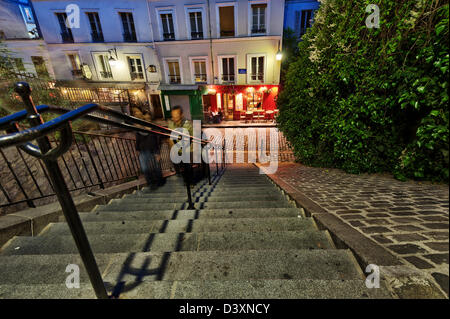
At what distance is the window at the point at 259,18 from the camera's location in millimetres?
12445

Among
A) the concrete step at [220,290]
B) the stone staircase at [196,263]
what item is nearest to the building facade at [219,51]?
the stone staircase at [196,263]

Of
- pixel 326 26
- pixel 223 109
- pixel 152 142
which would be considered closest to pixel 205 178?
pixel 152 142

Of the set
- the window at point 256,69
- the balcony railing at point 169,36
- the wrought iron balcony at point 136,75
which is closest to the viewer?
the window at point 256,69

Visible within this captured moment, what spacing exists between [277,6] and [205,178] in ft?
45.3

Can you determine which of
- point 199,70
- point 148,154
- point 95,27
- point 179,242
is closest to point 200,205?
point 179,242

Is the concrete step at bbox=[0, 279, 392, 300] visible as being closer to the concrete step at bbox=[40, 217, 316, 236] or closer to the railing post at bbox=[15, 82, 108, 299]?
the railing post at bbox=[15, 82, 108, 299]

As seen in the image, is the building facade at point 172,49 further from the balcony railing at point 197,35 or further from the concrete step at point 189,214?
the concrete step at point 189,214

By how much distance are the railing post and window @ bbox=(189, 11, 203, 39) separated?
626 inches

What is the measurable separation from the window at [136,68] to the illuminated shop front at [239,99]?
5.71 metres

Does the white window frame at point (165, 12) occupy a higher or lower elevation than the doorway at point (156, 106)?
higher

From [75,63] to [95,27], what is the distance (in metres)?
3.55

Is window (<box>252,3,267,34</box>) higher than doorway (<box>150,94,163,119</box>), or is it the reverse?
window (<box>252,3,267,34</box>)

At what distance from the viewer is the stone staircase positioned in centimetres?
102

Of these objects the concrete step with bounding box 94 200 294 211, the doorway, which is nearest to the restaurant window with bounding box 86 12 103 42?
the doorway
